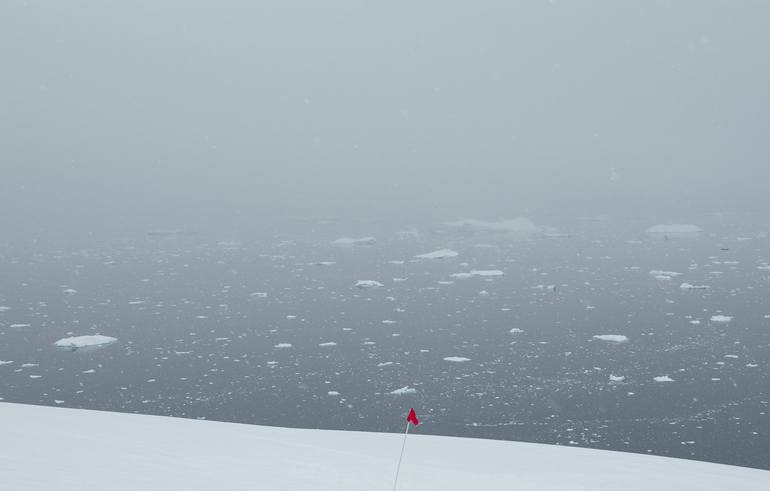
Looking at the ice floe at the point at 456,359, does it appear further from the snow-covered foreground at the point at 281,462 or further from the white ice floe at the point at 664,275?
the white ice floe at the point at 664,275

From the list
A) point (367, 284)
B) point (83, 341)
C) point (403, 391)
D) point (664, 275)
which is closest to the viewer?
point (403, 391)

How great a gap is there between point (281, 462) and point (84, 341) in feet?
34.2

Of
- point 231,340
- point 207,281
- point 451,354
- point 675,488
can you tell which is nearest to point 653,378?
point 451,354

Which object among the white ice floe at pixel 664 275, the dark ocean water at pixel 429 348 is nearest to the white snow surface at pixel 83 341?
the dark ocean water at pixel 429 348

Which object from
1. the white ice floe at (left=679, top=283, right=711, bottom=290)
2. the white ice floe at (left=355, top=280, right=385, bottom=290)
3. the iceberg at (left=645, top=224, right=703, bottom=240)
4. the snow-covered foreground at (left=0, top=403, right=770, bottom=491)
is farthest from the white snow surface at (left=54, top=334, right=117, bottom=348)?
the iceberg at (left=645, top=224, right=703, bottom=240)

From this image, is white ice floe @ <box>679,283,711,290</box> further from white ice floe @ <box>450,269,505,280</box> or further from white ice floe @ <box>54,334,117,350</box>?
white ice floe @ <box>54,334,117,350</box>

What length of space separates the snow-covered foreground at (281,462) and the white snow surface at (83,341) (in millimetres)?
6796

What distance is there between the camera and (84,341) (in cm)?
1452

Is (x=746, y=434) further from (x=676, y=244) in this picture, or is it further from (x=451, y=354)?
(x=676, y=244)

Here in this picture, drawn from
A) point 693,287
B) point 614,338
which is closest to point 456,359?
point 614,338

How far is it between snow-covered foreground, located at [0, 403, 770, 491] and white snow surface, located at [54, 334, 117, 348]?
22.3 ft

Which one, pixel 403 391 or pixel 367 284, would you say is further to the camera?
pixel 367 284

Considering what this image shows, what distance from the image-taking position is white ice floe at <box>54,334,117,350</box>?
46.9 ft

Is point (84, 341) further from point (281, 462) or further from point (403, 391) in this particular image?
point (281, 462)
